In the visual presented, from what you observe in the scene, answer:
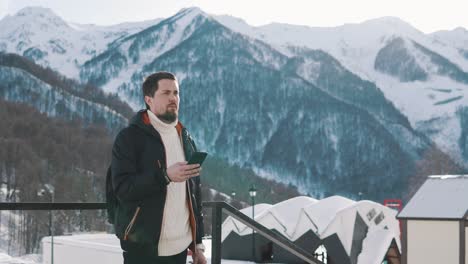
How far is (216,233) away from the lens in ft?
12.5

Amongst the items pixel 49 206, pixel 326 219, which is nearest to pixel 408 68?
pixel 326 219

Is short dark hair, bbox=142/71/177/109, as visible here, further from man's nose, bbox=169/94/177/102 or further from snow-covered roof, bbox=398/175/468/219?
snow-covered roof, bbox=398/175/468/219

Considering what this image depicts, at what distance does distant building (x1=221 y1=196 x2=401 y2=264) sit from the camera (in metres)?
32.5

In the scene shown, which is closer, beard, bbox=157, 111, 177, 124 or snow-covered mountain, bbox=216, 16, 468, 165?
beard, bbox=157, 111, 177, 124

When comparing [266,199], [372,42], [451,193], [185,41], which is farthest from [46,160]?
[372,42]

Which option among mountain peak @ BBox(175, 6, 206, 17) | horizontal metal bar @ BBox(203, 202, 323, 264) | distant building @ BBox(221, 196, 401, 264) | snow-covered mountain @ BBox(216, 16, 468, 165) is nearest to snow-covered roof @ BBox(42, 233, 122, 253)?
distant building @ BBox(221, 196, 401, 264)

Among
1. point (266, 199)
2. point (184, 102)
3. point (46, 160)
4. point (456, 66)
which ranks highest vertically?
point (456, 66)

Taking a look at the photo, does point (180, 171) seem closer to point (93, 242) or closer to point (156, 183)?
point (156, 183)

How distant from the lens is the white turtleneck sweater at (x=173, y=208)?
2.58 m

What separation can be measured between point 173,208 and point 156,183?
21 cm

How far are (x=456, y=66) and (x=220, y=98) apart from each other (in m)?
77.0

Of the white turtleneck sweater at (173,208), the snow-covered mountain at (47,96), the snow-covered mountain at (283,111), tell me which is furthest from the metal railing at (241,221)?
the snow-covered mountain at (283,111)

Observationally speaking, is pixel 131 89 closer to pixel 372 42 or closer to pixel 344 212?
pixel 372 42

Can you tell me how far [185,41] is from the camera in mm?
183125
